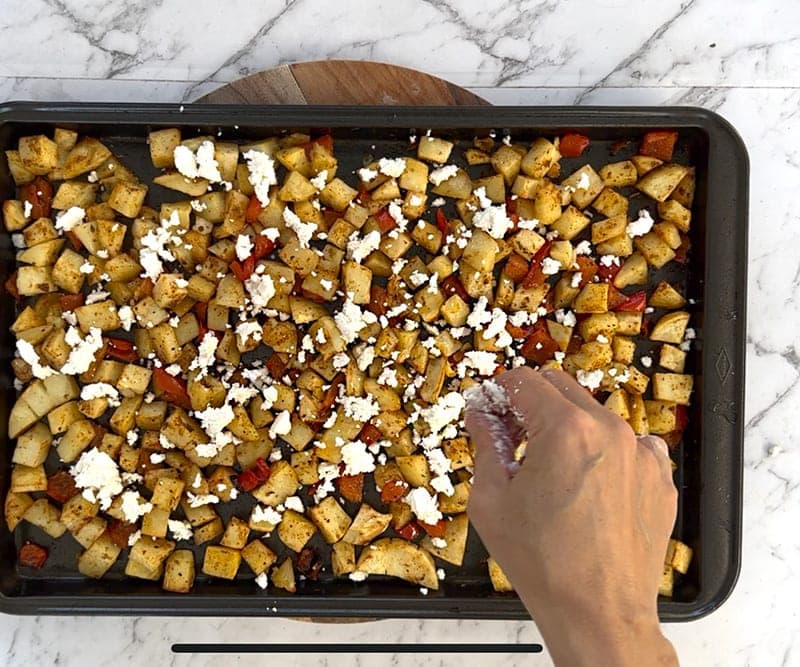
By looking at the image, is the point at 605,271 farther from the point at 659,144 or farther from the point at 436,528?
the point at 436,528

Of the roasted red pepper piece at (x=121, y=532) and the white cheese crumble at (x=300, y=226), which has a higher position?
the white cheese crumble at (x=300, y=226)

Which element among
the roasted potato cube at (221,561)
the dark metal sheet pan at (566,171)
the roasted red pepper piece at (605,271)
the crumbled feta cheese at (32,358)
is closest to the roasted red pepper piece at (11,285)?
the dark metal sheet pan at (566,171)

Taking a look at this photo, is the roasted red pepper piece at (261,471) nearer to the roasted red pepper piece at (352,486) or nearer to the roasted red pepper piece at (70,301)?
the roasted red pepper piece at (352,486)

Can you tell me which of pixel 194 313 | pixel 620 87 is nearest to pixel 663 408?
pixel 620 87

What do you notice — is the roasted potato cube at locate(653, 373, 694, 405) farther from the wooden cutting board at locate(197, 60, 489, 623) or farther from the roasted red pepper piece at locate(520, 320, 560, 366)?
the wooden cutting board at locate(197, 60, 489, 623)

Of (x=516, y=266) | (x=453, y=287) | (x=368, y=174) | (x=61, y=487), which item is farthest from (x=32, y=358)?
(x=516, y=266)

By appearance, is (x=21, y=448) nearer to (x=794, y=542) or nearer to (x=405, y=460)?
(x=405, y=460)
